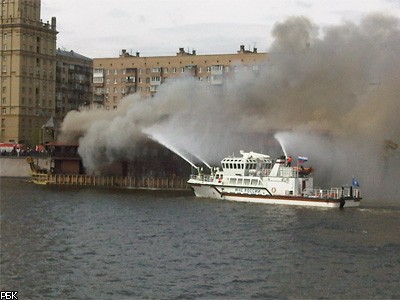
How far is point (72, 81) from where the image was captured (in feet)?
609

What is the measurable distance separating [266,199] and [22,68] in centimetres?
8910

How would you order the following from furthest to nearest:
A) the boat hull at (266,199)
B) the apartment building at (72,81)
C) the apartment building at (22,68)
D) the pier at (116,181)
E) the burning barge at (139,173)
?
the apartment building at (72,81)
the apartment building at (22,68)
the burning barge at (139,173)
the pier at (116,181)
the boat hull at (266,199)

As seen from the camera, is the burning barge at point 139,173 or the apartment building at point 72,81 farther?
the apartment building at point 72,81

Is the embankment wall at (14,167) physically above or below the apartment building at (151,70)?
below

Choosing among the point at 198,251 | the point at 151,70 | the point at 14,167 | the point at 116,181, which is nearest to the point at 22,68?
the point at 151,70

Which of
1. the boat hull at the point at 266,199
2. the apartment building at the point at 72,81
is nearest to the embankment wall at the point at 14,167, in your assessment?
the apartment building at the point at 72,81

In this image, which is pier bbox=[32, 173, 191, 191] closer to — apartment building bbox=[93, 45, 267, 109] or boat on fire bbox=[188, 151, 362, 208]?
boat on fire bbox=[188, 151, 362, 208]

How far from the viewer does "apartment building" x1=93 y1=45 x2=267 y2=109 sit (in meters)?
151

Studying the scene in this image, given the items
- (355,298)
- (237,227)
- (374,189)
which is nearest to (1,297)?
(355,298)

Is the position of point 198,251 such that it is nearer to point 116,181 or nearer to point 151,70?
point 116,181

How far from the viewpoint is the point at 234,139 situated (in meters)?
Answer: 103

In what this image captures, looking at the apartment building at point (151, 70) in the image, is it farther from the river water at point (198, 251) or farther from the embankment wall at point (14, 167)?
the river water at point (198, 251)

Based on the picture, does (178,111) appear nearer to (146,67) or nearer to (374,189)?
(374,189)

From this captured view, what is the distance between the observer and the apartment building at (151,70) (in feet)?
494
